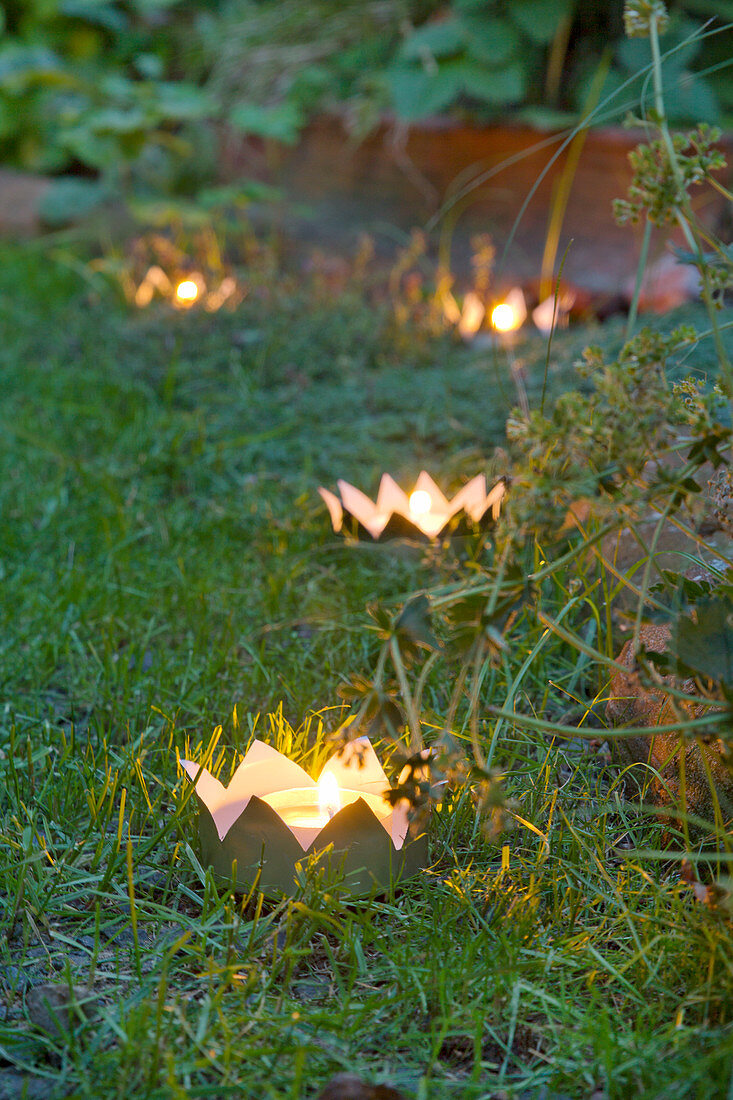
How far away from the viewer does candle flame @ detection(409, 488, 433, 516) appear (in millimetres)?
2236

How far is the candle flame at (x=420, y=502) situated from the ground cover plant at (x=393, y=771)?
4.1 inches

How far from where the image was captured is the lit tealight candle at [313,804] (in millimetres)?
1340

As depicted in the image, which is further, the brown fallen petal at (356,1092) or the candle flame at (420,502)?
the candle flame at (420,502)

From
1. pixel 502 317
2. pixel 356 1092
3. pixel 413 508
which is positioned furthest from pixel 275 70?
pixel 356 1092

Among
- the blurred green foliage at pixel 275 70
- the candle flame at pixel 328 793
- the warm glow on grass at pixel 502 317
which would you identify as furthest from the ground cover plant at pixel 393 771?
the blurred green foliage at pixel 275 70

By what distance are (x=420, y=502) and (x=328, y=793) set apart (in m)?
1.01

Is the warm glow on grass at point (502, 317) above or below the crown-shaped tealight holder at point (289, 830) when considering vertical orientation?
above

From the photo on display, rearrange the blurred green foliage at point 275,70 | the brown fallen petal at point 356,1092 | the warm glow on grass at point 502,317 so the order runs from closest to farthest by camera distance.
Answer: the brown fallen petal at point 356,1092, the warm glow on grass at point 502,317, the blurred green foliage at point 275,70

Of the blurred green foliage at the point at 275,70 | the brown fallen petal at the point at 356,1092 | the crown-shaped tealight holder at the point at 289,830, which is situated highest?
the blurred green foliage at the point at 275,70

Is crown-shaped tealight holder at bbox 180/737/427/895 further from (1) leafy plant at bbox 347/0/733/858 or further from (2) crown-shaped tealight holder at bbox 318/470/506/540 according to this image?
(2) crown-shaped tealight holder at bbox 318/470/506/540

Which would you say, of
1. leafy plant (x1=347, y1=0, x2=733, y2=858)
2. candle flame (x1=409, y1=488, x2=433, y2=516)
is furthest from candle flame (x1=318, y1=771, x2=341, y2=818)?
candle flame (x1=409, y1=488, x2=433, y2=516)

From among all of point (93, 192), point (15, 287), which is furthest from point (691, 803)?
point (93, 192)

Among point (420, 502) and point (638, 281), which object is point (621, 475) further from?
point (420, 502)

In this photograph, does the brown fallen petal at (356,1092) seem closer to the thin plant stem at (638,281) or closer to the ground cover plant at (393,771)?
the ground cover plant at (393,771)
